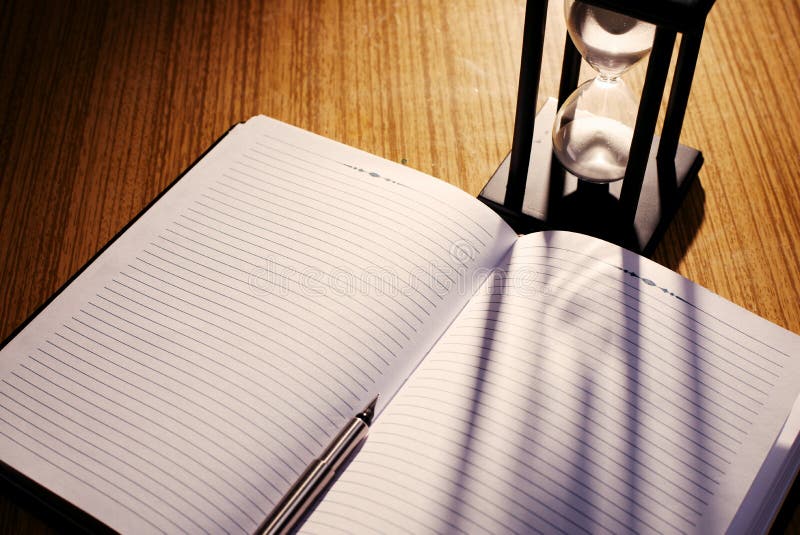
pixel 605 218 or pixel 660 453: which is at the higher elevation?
pixel 605 218

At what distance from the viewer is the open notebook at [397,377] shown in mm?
439

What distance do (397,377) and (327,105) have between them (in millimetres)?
328

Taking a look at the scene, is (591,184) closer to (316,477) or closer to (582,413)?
(582,413)

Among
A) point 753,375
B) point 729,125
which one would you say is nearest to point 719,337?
point 753,375

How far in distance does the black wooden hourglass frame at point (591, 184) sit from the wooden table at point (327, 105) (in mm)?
23

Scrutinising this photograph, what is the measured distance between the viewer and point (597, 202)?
622 mm

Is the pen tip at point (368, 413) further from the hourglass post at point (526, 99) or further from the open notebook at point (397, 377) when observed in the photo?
the hourglass post at point (526, 99)

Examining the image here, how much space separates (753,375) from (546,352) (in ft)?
0.44

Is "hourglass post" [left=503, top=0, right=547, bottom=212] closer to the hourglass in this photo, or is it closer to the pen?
the hourglass

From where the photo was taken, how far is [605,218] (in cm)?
61

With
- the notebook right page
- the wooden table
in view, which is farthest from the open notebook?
the wooden table

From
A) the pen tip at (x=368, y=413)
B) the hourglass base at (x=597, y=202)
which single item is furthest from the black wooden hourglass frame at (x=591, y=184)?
the pen tip at (x=368, y=413)

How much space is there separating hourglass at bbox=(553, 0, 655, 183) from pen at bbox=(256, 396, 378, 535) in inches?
10.7

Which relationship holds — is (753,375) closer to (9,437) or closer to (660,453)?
(660,453)
